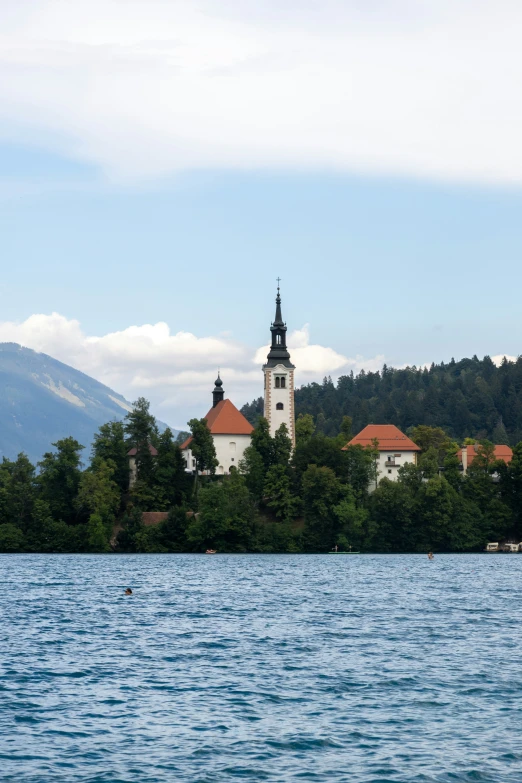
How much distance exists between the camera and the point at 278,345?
163 metres

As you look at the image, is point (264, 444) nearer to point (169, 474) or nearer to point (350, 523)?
point (169, 474)

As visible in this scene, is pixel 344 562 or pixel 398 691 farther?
pixel 344 562

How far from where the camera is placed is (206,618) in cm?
5684

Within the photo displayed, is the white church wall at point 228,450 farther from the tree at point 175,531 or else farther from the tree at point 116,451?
the tree at point 175,531

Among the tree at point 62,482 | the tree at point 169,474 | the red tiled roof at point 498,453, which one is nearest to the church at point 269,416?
the tree at point 169,474

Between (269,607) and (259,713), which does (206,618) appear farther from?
(259,713)

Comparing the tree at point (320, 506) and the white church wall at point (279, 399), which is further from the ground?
the white church wall at point (279, 399)

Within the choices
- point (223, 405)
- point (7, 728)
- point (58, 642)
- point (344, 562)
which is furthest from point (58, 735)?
point (223, 405)

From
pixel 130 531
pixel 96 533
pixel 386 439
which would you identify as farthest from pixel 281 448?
pixel 96 533

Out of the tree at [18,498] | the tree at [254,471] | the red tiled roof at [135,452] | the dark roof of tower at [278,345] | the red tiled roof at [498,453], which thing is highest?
the dark roof of tower at [278,345]

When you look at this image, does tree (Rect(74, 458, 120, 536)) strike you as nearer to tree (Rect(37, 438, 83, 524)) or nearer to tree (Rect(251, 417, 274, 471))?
tree (Rect(37, 438, 83, 524))

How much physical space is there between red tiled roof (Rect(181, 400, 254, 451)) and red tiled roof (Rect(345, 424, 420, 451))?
1721cm

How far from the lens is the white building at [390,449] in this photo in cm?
16625

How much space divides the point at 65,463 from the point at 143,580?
2342 inches
